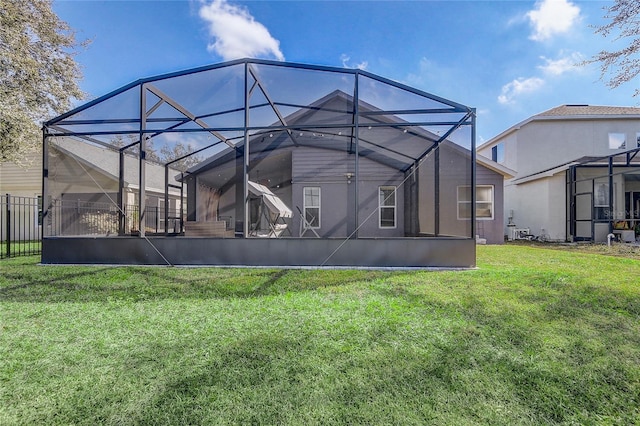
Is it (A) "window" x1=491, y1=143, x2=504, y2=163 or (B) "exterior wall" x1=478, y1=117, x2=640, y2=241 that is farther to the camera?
(A) "window" x1=491, y1=143, x2=504, y2=163

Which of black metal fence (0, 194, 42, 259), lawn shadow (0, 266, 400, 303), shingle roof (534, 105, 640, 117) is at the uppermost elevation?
shingle roof (534, 105, 640, 117)

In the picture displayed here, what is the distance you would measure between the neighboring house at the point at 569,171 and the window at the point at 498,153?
0.35 ft

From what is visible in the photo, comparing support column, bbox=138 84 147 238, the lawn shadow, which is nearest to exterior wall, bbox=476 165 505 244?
the lawn shadow

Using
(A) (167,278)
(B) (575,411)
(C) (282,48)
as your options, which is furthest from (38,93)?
(B) (575,411)

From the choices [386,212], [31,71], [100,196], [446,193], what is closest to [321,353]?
[446,193]

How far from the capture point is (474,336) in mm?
2586

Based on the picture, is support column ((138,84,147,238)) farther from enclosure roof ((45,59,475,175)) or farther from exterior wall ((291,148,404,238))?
exterior wall ((291,148,404,238))

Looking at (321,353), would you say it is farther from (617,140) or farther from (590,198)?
(617,140)

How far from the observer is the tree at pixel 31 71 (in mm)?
8078

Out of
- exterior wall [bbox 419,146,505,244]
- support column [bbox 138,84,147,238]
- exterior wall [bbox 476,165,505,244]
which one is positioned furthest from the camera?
exterior wall [bbox 476,165,505,244]

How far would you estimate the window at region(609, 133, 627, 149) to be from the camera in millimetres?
13633

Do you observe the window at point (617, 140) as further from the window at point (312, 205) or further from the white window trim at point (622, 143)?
the window at point (312, 205)

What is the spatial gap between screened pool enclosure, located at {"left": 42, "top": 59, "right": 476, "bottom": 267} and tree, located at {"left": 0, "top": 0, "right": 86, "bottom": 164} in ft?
4.91

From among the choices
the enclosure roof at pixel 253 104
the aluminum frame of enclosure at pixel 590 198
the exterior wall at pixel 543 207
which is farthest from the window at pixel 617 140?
the enclosure roof at pixel 253 104
